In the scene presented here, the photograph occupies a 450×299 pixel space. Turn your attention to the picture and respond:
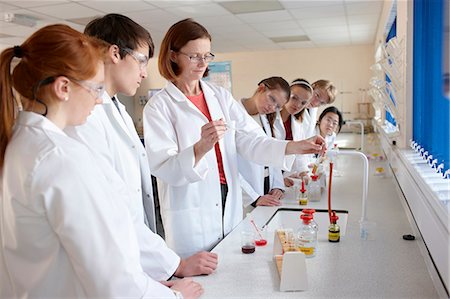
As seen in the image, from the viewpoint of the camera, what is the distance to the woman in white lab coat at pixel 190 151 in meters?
1.75

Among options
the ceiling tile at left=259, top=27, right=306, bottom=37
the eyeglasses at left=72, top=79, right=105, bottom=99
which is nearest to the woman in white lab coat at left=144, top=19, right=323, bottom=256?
the eyeglasses at left=72, top=79, right=105, bottom=99

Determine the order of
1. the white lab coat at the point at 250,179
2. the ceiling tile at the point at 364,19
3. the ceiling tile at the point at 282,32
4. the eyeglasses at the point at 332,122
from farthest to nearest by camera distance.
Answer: the ceiling tile at the point at 282,32 → the ceiling tile at the point at 364,19 → the eyeglasses at the point at 332,122 → the white lab coat at the point at 250,179

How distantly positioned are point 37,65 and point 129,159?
0.59m

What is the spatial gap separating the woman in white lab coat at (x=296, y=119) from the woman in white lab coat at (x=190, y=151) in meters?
0.95

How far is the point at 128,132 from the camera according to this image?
1.53 metres

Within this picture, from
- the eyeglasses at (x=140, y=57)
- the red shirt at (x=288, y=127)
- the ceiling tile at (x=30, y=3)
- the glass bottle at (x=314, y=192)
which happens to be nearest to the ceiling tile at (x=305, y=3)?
the red shirt at (x=288, y=127)

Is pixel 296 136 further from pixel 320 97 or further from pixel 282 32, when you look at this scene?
pixel 282 32

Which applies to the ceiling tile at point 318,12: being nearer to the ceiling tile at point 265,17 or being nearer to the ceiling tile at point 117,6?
the ceiling tile at point 265,17

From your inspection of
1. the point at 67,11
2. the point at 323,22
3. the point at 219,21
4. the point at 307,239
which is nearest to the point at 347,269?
the point at 307,239

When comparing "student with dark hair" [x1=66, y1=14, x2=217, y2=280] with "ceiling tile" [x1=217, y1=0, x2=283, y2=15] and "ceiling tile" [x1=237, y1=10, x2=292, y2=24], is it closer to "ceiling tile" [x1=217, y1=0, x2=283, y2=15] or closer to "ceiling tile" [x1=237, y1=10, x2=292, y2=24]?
"ceiling tile" [x1=217, y1=0, x2=283, y2=15]

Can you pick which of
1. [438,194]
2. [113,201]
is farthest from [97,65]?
[438,194]

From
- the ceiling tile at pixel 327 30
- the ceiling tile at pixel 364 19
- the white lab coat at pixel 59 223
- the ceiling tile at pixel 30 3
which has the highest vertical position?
the ceiling tile at pixel 30 3

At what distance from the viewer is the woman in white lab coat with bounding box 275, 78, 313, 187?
2.96 metres

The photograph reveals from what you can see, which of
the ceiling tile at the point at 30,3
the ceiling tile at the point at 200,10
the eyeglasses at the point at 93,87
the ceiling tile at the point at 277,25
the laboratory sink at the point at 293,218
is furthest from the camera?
the ceiling tile at the point at 277,25
